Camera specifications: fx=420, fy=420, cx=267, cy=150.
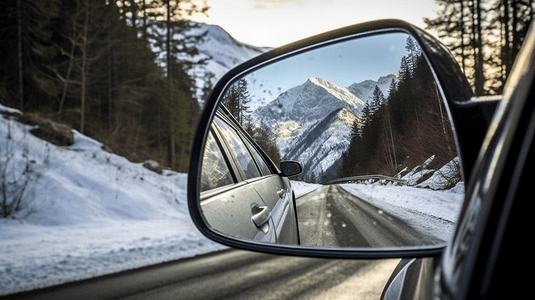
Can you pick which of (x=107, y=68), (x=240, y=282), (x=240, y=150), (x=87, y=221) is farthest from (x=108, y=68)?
(x=240, y=150)

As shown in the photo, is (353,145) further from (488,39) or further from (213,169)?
(213,169)

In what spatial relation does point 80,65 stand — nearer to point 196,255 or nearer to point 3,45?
point 3,45

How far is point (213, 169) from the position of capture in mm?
2439

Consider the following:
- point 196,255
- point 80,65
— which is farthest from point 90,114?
point 196,255

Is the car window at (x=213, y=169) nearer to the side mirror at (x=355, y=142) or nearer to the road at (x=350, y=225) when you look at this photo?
the side mirror at (x=355, y=142)

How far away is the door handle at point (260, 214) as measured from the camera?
2.09 metres

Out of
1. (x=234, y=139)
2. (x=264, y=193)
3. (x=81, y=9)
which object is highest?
(x=81, y=9)

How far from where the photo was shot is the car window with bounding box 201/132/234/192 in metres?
2.31

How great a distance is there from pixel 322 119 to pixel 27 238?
8.98 meters

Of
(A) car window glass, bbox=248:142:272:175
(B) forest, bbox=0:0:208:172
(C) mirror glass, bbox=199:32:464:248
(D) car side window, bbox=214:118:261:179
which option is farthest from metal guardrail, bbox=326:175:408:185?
(B) forest, bbox=0:0:208:172

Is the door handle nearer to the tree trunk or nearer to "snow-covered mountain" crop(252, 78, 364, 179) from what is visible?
"snow-covered mountain" crop(252, 78, 364, 179)

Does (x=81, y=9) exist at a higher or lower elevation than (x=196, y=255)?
higher

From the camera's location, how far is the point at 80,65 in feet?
97.0

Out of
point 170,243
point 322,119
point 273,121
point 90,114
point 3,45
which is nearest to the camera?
point 322,119
